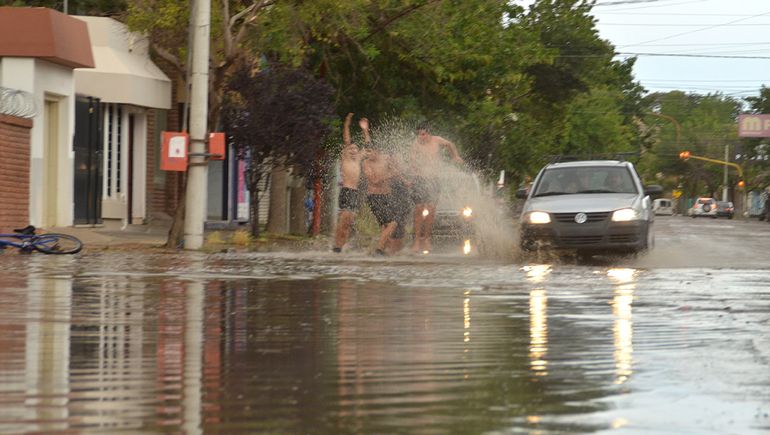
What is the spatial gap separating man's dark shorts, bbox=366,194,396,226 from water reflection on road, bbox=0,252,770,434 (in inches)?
261

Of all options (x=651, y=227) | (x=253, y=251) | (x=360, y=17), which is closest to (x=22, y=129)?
(x=253, y=251)

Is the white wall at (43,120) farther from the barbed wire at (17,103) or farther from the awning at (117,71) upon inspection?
the awning at (117,71)

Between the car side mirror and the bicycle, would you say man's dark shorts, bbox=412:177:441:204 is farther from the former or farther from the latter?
the bicycle

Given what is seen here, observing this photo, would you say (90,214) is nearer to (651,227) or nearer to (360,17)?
(360,17)

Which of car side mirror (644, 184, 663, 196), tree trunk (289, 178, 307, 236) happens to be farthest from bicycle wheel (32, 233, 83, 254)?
tree trunk (289, 178, 307, 236)

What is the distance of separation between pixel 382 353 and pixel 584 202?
1286 cm

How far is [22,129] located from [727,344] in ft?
60.5

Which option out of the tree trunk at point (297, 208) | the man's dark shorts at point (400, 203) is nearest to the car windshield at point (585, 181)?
the man's dark shorts at point (400, 203)

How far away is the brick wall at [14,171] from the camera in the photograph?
25.1m

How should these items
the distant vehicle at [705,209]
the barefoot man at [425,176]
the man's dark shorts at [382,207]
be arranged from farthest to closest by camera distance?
1. the distant vehicle at [705,209]
2. the barefoot man at [425,176]
3. the man's dark shorts at [382,207]

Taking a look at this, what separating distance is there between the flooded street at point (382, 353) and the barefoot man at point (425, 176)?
22.0 ft

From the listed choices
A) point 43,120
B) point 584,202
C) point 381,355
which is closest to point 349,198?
point 584,202

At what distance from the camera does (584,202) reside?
70.8ft

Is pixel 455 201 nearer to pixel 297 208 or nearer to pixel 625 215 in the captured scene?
pixel 297 208
